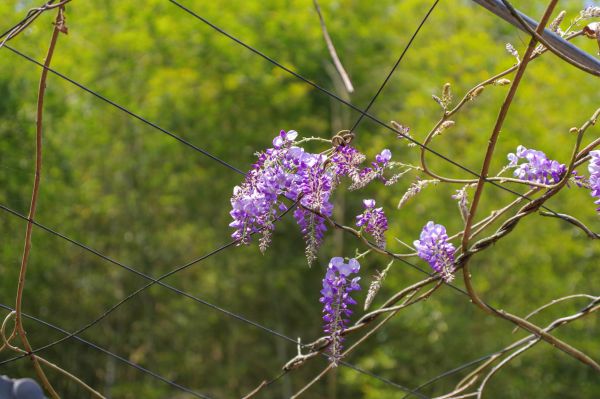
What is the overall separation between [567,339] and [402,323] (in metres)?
1.10

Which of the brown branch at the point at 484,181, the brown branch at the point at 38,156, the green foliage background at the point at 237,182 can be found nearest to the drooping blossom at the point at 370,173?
the brown branch at the point at 484,181

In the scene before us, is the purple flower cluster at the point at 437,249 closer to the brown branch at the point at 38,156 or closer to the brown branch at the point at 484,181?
the brown branch at the point at 484,181

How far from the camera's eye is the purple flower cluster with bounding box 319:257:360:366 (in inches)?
43.3

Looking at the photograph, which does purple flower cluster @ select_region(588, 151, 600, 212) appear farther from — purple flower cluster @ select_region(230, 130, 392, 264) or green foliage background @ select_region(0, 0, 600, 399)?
green foliage background @ select_region(0, 0, 600, 399)

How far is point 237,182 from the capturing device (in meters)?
6.34

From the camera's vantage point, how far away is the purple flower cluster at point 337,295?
1099 mm

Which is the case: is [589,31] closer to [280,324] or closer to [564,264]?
[564,264]

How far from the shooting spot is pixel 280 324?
6426 millimetres

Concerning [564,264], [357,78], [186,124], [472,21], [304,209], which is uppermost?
[472,21]

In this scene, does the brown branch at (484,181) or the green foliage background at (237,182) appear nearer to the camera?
the brown branch at (484,181)

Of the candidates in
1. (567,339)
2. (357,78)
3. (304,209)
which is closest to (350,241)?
(357,78)

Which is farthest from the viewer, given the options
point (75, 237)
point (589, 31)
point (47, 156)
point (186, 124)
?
point (186, 124)

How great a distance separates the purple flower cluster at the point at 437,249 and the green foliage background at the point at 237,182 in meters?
4.40

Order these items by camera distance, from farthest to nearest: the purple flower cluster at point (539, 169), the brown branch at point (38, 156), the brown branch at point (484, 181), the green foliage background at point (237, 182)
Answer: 1. the green foliage background at point (237, 182)
2. the purple flower cluster at point (539, 169)
3. the brown branch at point (38, 156)
4. the brown branch at point (484, 181)
